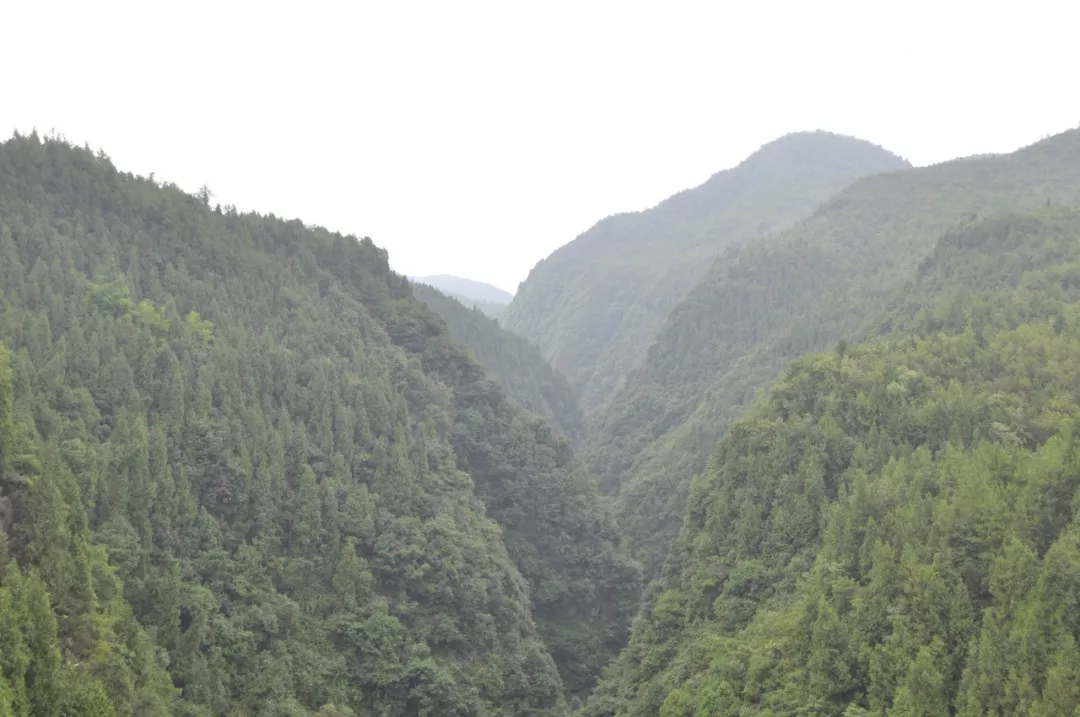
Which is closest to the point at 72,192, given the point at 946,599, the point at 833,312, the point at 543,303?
the point at 946,599

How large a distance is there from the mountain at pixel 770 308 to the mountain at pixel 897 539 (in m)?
24.4

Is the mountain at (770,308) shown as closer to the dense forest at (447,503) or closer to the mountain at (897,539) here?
the dense forest at (447,503)

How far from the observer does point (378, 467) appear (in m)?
48.1

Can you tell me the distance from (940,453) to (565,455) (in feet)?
116

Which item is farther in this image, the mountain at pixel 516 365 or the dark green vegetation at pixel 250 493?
the mountain at pixel 516 365

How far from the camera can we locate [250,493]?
40219 mm

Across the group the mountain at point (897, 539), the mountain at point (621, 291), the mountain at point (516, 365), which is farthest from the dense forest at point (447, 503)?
the mountain at point (621, 291)

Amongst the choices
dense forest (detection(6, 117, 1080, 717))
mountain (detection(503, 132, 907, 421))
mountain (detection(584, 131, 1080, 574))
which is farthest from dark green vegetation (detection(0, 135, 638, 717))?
mountain (detection(503, 132, 907, 421))

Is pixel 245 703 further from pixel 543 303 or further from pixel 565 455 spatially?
pixel 543 303

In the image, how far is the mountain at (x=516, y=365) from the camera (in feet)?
355

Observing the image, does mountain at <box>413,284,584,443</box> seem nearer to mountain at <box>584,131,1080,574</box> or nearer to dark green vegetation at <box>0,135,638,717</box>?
mountain at <box>584,131,1080,574</box>

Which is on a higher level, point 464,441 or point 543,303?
point 543,303

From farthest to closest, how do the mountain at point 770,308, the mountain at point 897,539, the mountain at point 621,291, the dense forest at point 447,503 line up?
the mountain at point 621,291 < the mountain at point 770,308 < the dense forest at point 447,503 < the mountain at point 897,539

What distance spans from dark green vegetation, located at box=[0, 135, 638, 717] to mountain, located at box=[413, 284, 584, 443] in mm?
40513
